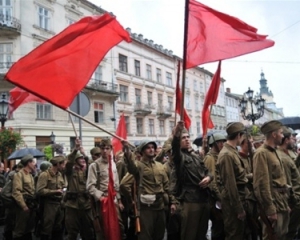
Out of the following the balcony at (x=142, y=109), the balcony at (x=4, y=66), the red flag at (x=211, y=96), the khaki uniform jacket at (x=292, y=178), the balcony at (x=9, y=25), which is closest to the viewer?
the khaki uniform jacket at (x=292, y=178)

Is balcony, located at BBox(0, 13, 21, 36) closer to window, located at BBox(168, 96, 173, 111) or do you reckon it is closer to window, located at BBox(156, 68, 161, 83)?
window, located at BBox(156, 68, 161, 83)

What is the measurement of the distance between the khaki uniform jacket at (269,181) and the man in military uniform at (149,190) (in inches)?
61.2

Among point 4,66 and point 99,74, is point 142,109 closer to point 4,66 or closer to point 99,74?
point 99,74

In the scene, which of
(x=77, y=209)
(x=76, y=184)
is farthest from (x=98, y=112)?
(x=77, y=209)

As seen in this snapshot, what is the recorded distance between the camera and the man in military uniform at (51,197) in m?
7.10

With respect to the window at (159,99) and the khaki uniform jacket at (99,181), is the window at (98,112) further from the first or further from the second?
the khaki uniform jacket at (99,181)

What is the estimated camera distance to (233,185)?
15.2ft

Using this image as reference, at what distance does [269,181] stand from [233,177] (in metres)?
0.45

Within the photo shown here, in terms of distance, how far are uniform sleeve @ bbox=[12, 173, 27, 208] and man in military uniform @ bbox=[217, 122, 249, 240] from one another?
4029 millimetres

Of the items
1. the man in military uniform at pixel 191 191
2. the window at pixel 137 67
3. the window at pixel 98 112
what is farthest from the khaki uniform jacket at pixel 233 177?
the window at pixel 137 67

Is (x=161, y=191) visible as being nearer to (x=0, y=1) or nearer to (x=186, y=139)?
(x=186, y=139)

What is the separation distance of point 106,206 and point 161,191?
3.10 feet

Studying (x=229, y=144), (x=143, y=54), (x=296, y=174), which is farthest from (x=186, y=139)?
(x=143, y=54)

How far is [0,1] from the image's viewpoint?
25672 millimetres
